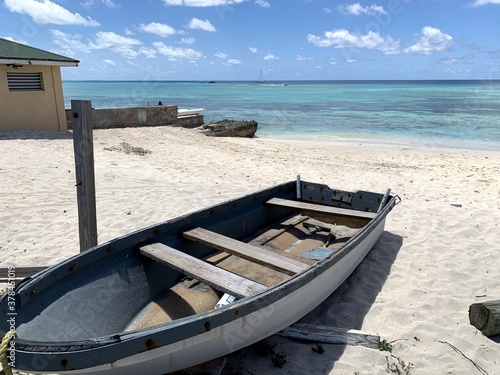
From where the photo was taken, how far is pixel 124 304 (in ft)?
12.1

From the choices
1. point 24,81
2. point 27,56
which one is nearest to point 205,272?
point 27,56

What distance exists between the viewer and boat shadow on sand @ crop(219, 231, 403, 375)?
3564 millimetres

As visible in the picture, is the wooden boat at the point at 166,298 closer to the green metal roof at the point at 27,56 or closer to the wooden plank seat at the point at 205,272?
the wooden plank seat at the point at 205,272

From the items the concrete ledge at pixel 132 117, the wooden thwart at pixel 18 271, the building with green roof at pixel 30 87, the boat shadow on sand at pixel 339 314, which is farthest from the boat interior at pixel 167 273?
the concrete ledge at pixel 132 117

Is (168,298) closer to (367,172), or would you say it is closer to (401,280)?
(401,280)

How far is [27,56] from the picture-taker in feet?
45.2

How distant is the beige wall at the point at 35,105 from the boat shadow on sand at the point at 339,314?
1436 centimetres

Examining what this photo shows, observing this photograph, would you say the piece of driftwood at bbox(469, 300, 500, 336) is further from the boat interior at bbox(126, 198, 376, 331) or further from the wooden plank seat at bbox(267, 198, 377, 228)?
the wooden plank seat at bbox(267, 198, 377, 228)

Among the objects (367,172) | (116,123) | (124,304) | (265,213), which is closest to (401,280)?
(265,213)

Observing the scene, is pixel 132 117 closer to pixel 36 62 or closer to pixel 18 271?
pixel 36 62

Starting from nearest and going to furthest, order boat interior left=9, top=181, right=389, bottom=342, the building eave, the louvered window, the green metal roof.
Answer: boat interior left=9, top=181, right=389, bottom=342, the building eave, the green metal roof, the louvered window

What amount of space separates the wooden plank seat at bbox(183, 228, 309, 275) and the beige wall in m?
13.2

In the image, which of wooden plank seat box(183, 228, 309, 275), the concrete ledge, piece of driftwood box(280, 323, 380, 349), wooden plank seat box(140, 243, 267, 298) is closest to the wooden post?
wooden plank seat box(140, 243, 267, 298)

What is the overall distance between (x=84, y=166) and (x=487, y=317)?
4.83 m
